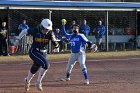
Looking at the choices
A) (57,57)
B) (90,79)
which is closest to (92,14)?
(57,57)

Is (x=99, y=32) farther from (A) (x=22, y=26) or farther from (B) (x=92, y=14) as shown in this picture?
(A) (x=22, y=26)

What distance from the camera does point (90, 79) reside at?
623 inches

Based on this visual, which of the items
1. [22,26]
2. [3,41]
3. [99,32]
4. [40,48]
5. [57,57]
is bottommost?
[57,57]

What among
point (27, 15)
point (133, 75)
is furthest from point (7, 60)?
point (133, 75)

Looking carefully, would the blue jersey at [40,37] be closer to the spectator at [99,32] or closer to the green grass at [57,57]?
the green grass at [57,57]

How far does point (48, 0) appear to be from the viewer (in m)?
29.3

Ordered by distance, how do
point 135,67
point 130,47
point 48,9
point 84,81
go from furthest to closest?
point 130,47
point 48,9
point 135,67
point 84,81

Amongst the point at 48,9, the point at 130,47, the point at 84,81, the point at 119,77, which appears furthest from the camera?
the point at 130,47

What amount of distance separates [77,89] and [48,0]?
54.1 ft

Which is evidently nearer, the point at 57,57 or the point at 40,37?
the point at 40,37

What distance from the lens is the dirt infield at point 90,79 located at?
43.7 feet

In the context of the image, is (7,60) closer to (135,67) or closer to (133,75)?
(135,67)

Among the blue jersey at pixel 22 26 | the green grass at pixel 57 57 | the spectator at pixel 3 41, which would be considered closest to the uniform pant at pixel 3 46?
the spectator at pixel 3 41

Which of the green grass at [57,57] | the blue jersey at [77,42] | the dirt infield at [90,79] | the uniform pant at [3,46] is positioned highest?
the blue jersey at [77,42]
